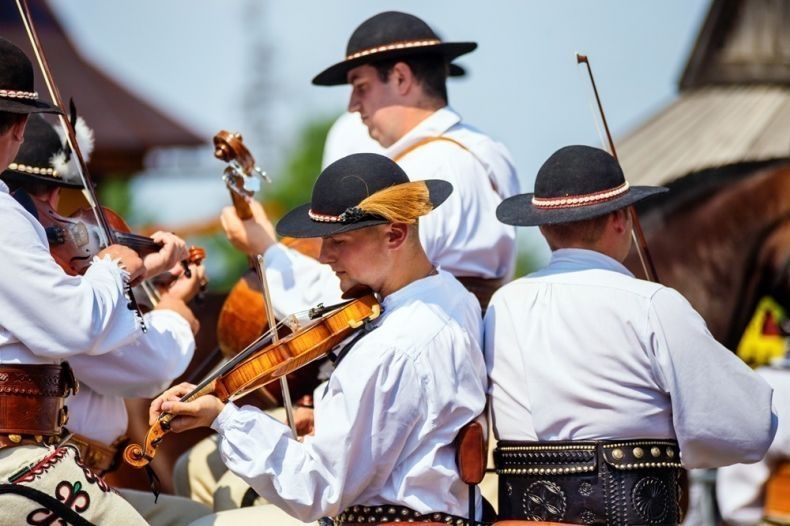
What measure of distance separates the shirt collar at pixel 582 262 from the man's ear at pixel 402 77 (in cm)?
143

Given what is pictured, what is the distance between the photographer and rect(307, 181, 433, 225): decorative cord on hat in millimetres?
4133

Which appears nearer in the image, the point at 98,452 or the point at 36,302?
the point at 36,302

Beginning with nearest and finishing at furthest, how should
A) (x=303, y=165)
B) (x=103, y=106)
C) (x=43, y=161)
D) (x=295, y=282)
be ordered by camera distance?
(x=43, y=161) → (x=295, y=282) → (x=103, y=106) → (x=303, y=165)

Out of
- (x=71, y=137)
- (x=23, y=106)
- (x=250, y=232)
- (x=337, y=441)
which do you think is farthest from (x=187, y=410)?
(x=250, y=232)

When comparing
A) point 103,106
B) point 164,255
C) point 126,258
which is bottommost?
point 103,106

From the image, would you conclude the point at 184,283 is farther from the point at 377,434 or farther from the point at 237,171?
the point at 377,434

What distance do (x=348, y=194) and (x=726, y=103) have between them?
10150 millimetres

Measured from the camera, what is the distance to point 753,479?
697 cm

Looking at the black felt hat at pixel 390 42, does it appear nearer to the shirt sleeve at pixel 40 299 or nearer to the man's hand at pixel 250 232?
the man's hand at pixel 250 232

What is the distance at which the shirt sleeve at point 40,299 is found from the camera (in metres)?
3.92

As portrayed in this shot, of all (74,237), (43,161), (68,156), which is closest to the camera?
(74,237)

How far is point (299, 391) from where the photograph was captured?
5676 millimetres

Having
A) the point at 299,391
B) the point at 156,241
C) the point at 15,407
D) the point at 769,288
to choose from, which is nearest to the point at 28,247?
the point at 15,407

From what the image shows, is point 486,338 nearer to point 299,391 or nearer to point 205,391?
point 205,391
